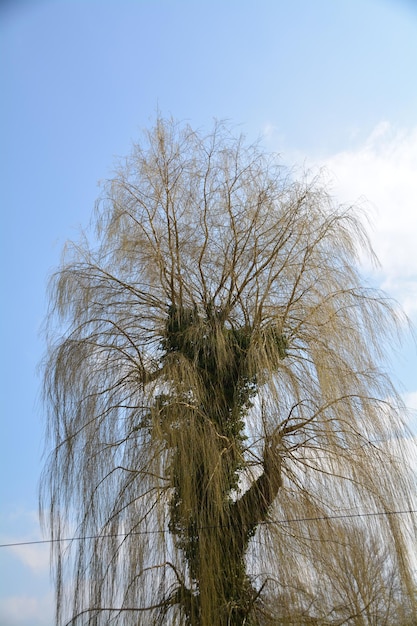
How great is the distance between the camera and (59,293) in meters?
6.23

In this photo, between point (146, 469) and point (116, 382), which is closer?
point (146, 469)

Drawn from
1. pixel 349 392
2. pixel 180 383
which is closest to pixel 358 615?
pixel 349 392

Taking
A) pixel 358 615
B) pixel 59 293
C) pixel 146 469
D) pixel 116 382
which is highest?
pixel 59 293

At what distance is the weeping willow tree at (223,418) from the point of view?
15.5 feet

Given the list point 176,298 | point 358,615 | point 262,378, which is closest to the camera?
point 358,615

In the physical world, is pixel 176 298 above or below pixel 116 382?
above

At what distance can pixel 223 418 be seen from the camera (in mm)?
5492

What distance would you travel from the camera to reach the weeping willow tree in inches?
187

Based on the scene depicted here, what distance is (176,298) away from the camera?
613 cm

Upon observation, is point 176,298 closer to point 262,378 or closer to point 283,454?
point 262,378

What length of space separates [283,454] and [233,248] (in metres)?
1.89

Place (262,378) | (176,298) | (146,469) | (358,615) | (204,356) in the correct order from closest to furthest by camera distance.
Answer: (358,615), (146,469), (262,378), (204,356), (176,298)

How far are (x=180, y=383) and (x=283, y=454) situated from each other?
916 mm

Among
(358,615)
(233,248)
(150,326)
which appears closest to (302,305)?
(233,248)
